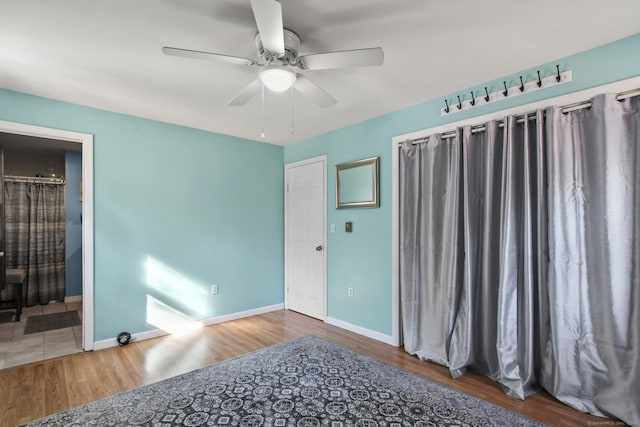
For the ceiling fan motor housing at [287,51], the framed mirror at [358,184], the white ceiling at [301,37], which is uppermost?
the white ceiling at [301,37]

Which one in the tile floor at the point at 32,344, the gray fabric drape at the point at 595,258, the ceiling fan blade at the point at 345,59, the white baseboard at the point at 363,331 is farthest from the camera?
the white baseboard at the point at 363,331

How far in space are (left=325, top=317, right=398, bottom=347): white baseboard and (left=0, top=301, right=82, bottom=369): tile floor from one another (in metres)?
2.60

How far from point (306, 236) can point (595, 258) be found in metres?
2.96

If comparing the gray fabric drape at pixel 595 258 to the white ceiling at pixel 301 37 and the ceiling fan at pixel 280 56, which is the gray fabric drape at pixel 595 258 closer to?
the white ceiling at pixel 301 37

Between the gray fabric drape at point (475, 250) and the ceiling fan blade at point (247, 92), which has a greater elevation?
the ceiling fan blade at point (247, 92)

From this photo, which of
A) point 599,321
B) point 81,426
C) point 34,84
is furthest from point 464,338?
point 34,84

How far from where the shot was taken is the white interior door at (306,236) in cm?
401

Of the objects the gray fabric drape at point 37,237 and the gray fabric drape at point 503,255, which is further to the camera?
the gray fabric drape at point 37,237

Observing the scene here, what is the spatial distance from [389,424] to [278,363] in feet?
3.74

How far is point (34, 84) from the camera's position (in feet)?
8.37

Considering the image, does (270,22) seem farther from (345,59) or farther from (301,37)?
(301,37)

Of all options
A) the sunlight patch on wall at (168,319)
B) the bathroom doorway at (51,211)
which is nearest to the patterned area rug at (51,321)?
the bathroom doorway at (51,211)

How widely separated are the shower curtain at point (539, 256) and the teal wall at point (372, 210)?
248 millimetres

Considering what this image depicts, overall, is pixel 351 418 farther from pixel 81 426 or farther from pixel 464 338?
pixel 81 426
